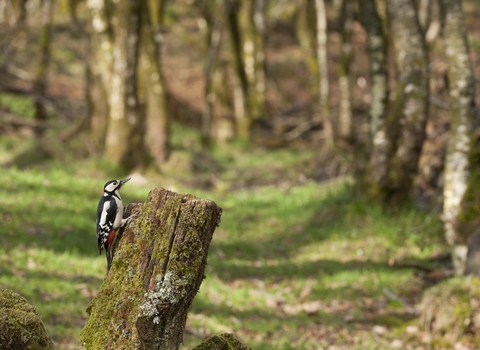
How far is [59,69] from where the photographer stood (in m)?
29.6

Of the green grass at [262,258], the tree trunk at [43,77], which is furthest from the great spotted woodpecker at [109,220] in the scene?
the tree trunk at [43,77]

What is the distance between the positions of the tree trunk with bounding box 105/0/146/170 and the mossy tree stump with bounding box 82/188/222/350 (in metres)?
10.7

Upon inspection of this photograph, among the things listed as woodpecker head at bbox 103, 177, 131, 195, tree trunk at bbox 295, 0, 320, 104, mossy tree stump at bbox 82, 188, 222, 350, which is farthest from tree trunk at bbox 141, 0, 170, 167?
mossy tree stump at bbox 82, 188, 222, 350

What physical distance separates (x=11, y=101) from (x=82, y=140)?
29.3ft

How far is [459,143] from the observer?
923 centimetres

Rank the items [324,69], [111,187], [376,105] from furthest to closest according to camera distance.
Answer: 1. [324,69]
2. [376,105]
3. [111,187]

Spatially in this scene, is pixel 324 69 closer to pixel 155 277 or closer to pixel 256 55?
pixel 256 55

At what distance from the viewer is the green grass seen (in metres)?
7.46

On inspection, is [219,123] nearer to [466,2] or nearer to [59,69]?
[59,69]

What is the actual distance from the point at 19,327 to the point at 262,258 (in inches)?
302

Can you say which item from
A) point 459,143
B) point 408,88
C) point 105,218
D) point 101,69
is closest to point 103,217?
point 105,218

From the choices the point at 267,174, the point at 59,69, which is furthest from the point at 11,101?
the point at 267,174

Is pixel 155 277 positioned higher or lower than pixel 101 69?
lower

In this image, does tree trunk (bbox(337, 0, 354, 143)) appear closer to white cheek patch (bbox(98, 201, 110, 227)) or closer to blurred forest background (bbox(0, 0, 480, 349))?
blurred forest background (bbox(0, 0, 480, 349))
